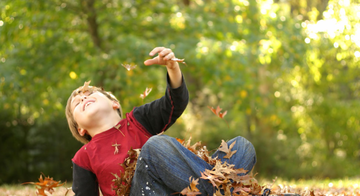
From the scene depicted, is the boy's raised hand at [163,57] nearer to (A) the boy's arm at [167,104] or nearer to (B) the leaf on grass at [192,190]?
(A) the boy's arm at [167,104]

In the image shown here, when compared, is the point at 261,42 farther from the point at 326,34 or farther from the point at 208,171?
the point at 208,171

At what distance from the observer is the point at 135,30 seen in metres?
6.87

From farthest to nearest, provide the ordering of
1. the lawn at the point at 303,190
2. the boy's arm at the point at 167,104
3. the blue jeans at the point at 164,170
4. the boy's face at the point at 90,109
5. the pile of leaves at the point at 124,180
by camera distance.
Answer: the lawn at the point at 303,190 < the boy's face at the point at 90,109 < the boy's arm at the point at 167,104 < the pile of leaves at the point at 124,180 < the blue jeans at the point at 164,170

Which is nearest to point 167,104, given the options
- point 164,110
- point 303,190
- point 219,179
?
point 164,110

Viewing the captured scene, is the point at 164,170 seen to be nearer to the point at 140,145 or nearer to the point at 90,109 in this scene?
the point at 140,145

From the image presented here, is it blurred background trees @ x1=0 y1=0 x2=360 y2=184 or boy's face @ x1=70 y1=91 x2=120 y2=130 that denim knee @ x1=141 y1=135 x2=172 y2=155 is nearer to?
boy's face @ x1=70 y1=91 x2=120 y2=130

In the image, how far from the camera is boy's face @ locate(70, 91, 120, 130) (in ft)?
8.05

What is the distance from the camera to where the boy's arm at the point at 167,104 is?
2.33 m

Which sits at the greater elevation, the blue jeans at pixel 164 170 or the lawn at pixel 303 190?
the blue jeans at pixel 164 170

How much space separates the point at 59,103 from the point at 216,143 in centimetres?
400

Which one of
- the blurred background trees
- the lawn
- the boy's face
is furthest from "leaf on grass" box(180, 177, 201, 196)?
the blurred background trees

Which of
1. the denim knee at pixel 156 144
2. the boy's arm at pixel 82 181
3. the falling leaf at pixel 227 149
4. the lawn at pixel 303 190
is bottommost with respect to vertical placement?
the lawn at pixel 303 190

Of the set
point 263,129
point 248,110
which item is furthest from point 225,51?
point 263,129

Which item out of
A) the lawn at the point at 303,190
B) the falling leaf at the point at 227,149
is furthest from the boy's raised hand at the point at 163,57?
the lawn at the point at 303,190
